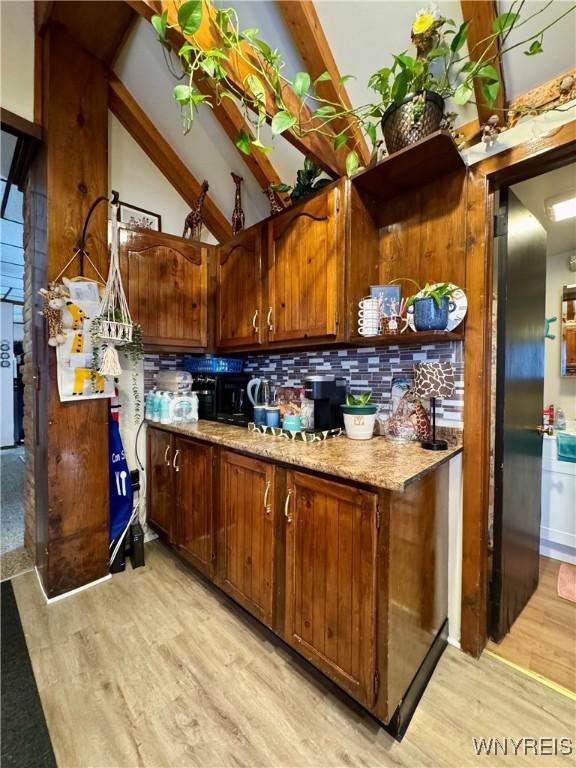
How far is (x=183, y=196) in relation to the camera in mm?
2637

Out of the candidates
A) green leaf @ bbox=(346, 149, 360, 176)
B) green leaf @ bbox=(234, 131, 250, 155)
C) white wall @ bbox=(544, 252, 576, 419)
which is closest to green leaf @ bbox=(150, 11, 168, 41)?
green leaf @ bbox=(234, 131, 250, 155)

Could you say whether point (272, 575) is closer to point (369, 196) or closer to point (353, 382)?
point (353, 382)

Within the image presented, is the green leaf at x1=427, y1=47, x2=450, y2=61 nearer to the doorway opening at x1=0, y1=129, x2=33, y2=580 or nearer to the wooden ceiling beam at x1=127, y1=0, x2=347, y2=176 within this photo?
the wooden ceiling beam at x1=127, y1=0, x2=347, y2=176

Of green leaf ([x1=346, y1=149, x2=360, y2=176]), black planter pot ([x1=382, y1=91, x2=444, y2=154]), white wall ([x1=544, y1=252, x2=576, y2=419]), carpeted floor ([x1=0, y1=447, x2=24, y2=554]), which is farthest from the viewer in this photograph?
white wall ([x1=544, y1=252, x2=576, y2=419])

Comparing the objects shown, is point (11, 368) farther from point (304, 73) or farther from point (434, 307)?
point (434, 307)

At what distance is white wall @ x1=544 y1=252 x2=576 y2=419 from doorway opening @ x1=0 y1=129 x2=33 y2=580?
3964mm

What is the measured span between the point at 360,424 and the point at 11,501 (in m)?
3.68

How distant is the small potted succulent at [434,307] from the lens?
1.35 metres

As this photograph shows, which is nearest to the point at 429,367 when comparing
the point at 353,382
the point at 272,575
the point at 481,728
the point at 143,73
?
the point at 353,382

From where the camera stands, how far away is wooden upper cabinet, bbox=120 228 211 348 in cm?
209

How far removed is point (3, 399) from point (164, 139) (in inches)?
214

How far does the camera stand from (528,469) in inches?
69.5

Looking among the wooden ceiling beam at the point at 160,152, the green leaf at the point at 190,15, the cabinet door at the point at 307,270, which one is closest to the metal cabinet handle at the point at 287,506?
the cabinet door at the point at 307,270

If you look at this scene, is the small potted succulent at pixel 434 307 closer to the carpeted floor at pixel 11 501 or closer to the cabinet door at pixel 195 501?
the cabinet door at pixel 195 501
